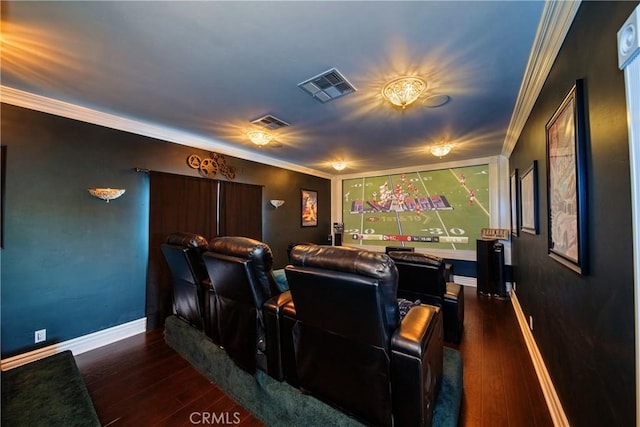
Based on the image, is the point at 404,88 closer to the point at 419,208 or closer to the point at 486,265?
the point at 486,265

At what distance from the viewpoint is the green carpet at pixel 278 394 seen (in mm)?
1476

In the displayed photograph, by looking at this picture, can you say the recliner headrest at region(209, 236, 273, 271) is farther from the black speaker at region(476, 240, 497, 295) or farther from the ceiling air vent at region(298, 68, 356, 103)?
the black speaker at region(476, 240, 497, 295)

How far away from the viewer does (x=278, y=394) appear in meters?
1.63

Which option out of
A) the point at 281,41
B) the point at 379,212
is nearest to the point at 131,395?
the point at 281,41

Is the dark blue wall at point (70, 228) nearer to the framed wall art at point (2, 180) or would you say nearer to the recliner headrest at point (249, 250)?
the framed wall art at point (2, 180)

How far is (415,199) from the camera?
18.4 ft

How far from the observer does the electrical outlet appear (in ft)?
7.82

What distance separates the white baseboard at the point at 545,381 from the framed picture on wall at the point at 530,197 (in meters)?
1.10

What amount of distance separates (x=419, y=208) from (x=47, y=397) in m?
5.83

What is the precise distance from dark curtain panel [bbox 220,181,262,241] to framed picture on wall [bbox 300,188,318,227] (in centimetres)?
142

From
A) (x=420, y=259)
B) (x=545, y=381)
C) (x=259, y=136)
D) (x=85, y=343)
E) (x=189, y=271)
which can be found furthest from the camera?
(x=259, y=136)

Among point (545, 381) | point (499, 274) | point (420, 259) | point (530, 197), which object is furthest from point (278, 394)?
point (499, 274)

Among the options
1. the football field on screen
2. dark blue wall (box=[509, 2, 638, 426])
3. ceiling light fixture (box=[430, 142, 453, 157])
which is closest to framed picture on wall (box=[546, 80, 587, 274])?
dark blue wall (box=[509, 2, 638, 426])

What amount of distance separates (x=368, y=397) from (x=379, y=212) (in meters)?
5.12
